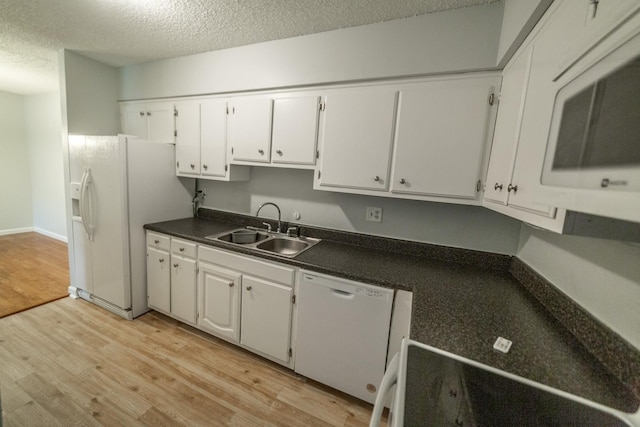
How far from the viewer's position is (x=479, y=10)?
4.72 feet

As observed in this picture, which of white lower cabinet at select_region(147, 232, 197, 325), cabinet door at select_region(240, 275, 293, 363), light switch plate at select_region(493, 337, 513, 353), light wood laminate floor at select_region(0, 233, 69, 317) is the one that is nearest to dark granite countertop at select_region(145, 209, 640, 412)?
light switch plate at select_region(493, 337, 513, 353)

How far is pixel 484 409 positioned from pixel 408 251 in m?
1.28

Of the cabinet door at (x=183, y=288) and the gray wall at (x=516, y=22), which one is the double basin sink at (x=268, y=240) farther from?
the gray wall at (x=516, y=22)

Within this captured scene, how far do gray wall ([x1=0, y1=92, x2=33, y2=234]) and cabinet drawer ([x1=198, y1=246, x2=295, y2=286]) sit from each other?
16.4 feet

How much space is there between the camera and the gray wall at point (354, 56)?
146cm

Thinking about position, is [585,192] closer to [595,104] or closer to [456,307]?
[595,104]

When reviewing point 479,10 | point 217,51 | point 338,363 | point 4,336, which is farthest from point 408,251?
point 4,336

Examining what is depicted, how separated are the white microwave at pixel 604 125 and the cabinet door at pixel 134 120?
3.28 meters

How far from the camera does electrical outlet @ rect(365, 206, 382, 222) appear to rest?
2.00 meters

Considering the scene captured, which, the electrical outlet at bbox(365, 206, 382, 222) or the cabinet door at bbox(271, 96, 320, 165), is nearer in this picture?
the cabinet door at bbox(271, 96, 320, 165)

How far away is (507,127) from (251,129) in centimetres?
173

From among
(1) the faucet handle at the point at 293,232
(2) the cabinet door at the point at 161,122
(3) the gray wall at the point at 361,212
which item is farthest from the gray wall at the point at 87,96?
(1) the faucet handle at the point at 293,232

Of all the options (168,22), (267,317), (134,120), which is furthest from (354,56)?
(134,120)

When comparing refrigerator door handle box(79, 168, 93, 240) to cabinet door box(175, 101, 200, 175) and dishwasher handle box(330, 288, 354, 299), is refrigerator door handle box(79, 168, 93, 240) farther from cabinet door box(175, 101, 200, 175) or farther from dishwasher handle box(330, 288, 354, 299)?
dishwasher handle box(330, 288, 354, 299)
